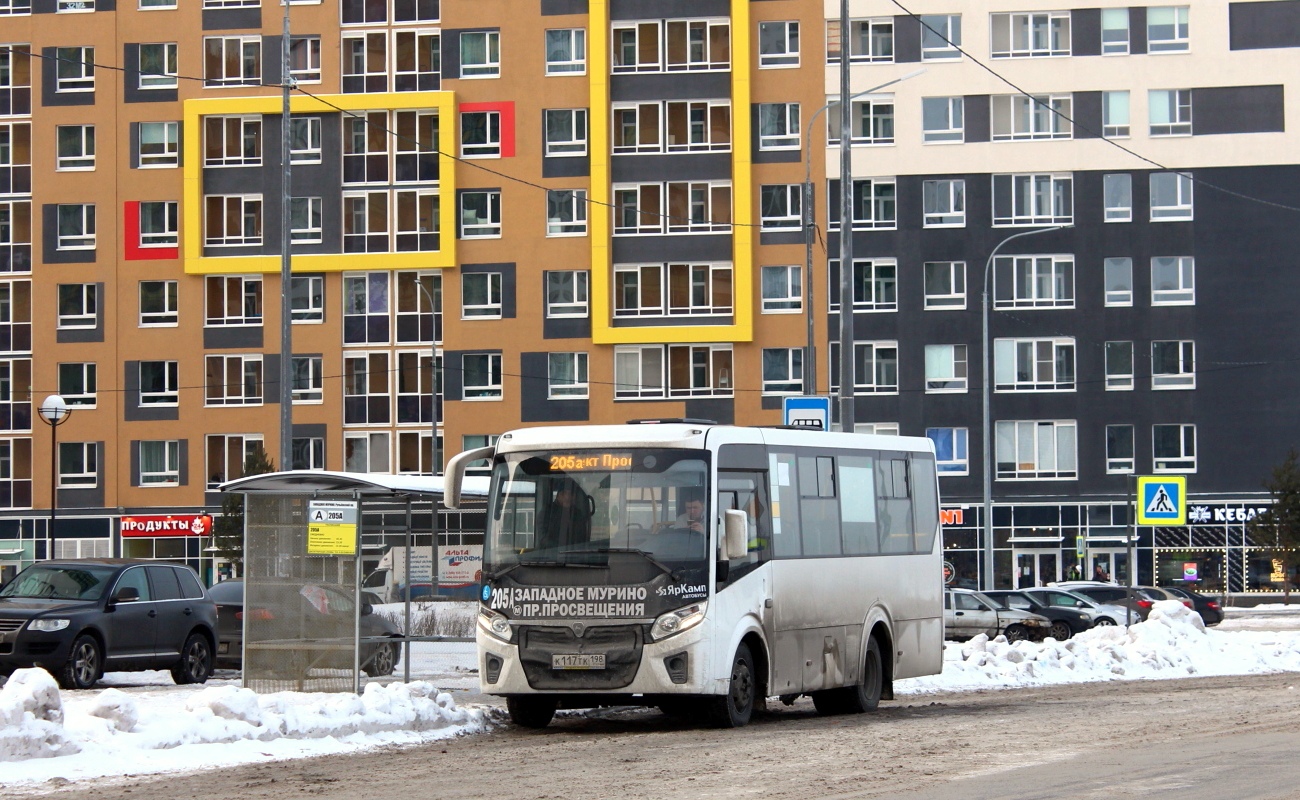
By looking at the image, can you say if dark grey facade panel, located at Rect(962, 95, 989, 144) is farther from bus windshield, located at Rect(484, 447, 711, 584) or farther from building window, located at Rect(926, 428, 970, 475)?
bus windshield, located at Rect(484, 447, 711, 584)

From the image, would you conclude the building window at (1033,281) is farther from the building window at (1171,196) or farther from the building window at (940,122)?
the building window at (940,122)

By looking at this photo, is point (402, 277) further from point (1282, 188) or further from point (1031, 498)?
point (1282, 188)

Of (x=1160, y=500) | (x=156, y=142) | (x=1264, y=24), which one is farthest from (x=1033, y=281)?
(x=1160, y=500)

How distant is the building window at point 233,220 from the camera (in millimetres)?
64750

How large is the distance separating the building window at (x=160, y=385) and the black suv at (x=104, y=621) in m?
41.0

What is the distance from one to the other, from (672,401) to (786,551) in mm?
45353

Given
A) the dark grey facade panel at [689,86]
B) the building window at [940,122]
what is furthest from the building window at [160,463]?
the building window at [940,122]

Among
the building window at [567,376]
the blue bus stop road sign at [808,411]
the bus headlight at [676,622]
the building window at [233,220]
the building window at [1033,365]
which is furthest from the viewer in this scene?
the building window at [233,220]

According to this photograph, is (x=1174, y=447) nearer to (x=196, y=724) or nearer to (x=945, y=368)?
(x=945, y=368)

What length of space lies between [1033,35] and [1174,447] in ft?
47.1

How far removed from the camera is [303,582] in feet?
62.8

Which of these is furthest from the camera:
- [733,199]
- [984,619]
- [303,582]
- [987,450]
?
[733,199]

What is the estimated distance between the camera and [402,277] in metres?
64.6

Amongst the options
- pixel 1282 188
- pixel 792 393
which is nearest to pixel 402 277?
pixel 792 393
